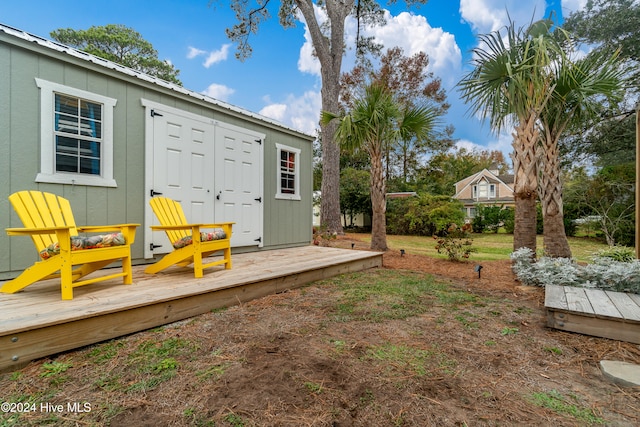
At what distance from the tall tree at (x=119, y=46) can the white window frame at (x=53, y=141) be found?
16.7 metres

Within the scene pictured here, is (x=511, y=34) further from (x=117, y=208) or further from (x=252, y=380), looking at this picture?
(x=117, y=208)

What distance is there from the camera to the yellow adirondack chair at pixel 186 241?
3.05m

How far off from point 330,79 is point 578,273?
8.14 metres

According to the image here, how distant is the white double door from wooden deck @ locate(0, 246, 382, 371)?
3.66 ft

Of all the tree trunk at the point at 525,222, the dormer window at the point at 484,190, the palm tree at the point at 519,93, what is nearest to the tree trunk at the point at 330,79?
the palm tree at the point at 519,93

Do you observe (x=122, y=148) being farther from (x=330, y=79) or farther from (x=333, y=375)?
(x=330, y=79)

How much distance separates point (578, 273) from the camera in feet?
11.1

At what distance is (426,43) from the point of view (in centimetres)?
1537

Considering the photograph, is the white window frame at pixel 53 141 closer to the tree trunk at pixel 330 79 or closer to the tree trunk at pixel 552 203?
the tree trunk at pixel 552 203

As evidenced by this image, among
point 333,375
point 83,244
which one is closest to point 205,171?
point 83,244

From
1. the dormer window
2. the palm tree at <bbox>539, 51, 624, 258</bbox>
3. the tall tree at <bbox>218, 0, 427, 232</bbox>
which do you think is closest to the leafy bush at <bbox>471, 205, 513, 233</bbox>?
the tall tree at <bbox>218, 0, 427, 232</bbox>

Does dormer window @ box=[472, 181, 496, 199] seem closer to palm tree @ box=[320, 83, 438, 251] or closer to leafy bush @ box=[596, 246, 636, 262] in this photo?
palm tree @ box=[320, 83, 438, 251]

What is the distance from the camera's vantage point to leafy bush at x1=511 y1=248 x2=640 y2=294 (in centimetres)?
297

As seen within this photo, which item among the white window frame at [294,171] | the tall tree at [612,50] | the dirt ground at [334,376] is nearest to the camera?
the dirt ground at [334,376]
